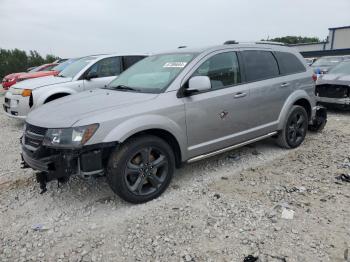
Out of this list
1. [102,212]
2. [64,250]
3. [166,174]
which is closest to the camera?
[64,250]

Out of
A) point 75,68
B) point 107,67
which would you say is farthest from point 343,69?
point 75,68

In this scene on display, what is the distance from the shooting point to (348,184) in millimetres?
4211

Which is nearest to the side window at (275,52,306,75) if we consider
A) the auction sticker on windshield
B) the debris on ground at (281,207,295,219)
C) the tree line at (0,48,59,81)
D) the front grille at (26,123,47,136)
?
the auction sticker on windshield

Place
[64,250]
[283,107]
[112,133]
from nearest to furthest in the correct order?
1. [64,250]
2. [112,133]
3. [283,107]

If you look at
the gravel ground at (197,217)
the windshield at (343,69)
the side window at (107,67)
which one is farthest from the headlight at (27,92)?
the windshield at (343,69)

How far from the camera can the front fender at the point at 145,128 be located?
3.41 metres

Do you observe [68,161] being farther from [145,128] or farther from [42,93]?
[42,93]

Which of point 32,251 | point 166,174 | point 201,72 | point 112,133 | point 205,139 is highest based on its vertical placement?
point 201,72

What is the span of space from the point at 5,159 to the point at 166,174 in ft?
10.3

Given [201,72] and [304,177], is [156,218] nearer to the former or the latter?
[201,72]

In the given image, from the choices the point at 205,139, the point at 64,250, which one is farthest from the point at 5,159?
the point at 205,139

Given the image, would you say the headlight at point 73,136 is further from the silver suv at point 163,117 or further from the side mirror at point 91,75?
the side mirror at point 91,75

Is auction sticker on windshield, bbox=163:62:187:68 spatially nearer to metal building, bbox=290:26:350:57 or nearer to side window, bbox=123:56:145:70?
side window, bbox=123:56:145:70

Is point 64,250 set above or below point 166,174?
below
